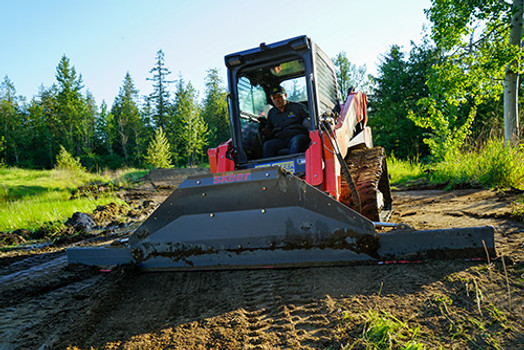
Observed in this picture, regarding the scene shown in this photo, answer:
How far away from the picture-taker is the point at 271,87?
5.34m

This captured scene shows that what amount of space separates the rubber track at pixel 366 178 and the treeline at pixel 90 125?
39271mm

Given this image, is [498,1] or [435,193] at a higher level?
[498,1]

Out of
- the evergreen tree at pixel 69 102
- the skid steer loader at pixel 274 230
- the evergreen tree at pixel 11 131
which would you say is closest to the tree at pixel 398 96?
the skid steer loader at pixel 274 230

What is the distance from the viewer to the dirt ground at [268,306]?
71.8 inches

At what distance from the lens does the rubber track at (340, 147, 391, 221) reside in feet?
12.7

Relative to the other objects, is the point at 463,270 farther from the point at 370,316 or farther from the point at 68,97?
the point at 68,97

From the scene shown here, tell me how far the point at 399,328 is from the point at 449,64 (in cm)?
1017

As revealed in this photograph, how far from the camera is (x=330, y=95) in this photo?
5.14m

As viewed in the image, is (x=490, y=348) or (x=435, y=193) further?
(x=435, y=193)

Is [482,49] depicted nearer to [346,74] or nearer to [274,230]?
[274,230]

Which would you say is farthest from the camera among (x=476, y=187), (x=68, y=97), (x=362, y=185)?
(x=68, y=97)

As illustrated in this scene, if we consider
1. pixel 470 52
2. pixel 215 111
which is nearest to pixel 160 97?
pixel 215 111

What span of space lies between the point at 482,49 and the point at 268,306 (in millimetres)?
10417

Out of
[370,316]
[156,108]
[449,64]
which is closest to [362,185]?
[370,316]
